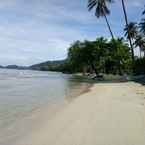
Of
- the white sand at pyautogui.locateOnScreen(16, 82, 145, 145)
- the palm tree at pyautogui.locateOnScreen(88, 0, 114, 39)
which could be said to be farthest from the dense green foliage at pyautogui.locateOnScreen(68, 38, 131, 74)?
the white sand at pyautogui.locateOnScreen(16, 82, 145, 145)

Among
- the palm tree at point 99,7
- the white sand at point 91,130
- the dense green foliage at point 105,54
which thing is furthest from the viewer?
the dense green foliage at point 105,54

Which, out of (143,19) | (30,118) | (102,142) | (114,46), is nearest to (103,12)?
(143,19)

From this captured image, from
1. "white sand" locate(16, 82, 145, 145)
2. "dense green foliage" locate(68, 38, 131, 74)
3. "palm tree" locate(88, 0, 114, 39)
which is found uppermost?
"palm tree" locate(88, 0, 114, 39)

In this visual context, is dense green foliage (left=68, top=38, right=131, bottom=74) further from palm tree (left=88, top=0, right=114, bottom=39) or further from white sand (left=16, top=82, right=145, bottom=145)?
white sand (left=16, top=82, right=145, bottom=145)

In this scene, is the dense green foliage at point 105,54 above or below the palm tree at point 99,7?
below

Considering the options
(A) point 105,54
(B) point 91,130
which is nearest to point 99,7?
(A) point 105,54

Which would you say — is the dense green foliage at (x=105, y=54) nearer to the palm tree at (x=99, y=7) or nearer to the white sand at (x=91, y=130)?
the palm tree at (x=99, y=7)

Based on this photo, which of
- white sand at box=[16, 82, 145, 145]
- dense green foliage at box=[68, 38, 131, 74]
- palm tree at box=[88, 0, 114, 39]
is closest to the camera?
white sand at box=[16, 82, 145, 145]

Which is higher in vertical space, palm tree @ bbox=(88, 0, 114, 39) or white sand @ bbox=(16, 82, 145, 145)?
palm tree @ bbox=(88, 0, 114, 39)

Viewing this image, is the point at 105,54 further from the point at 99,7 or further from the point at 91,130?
the point at 91,130

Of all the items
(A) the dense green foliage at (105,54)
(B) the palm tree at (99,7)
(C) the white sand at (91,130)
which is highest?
(B) the palm tree at (99,7)

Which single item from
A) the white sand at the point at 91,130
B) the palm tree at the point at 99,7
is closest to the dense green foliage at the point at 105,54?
the palm tree at the point at 99,7

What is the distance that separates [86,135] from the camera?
741cm

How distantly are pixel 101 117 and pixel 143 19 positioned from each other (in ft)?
158
